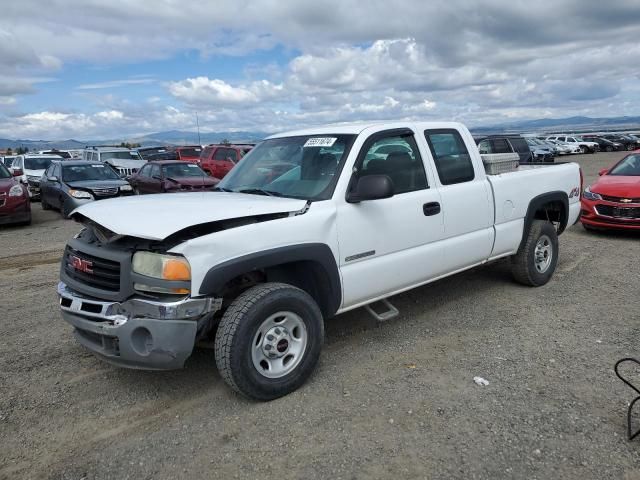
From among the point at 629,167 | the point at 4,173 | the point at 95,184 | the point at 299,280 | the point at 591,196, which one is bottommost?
the point at 299,280

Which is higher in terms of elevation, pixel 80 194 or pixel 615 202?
pixel 80 194

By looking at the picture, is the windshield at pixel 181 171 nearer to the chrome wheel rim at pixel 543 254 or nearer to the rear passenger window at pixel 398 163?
the chrome wheel rim at pixel 543 254

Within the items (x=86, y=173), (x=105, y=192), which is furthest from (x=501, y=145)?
(x=86, y=173)

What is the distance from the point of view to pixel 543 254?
5.91 metres

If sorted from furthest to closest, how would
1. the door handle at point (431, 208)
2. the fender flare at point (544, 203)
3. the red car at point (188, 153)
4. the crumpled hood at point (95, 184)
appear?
the red car at point (188, 153) → the crumpled hood at point (95, 184) → the fender flare at point (544, 203) → the door handle at point (431, 208)

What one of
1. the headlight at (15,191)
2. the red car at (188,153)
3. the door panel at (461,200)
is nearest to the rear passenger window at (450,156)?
the door panel at (461,200)

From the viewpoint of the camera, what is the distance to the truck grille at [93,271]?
3299mm

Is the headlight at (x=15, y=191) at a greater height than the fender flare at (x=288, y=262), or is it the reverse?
the headlight at (x=15, y=191)

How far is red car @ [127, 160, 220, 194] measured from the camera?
14.3 metres

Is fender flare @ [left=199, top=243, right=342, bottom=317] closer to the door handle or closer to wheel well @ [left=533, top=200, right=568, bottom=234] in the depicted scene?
the door handle

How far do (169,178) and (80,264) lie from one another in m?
11.8

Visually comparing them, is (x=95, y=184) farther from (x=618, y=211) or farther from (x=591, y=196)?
(x=618, y=211)

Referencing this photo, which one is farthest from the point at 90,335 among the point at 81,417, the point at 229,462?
the point at 229,462

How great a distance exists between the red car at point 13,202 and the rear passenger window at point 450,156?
32.7 ft
